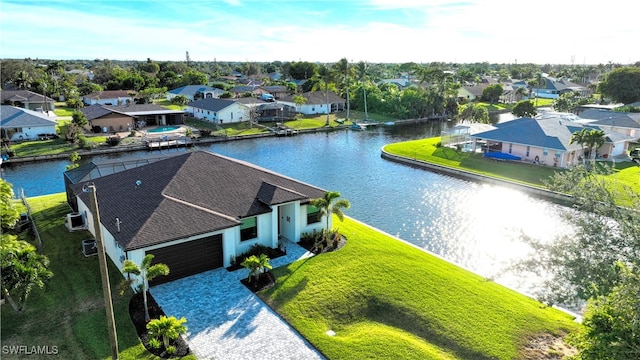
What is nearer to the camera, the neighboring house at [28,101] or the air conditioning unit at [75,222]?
the air conditioning unit at [75,222]

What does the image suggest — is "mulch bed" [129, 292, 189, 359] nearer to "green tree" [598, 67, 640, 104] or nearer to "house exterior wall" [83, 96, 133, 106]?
"house exterior wall" [83, 96, 133, 106]

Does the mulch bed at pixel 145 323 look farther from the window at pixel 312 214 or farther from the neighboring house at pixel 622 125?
the neighboring house at pixel 622 125

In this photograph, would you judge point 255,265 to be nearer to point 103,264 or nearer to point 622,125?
point 103,264

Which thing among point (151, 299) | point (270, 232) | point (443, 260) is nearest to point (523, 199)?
point (443, 260)

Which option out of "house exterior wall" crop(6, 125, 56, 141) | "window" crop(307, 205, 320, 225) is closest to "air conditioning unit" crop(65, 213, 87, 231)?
"window" crop(307, 205, 320, 225)

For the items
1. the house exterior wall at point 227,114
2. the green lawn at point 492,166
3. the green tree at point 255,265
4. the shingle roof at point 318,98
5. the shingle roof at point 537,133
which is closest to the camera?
the green tree at point 255,265

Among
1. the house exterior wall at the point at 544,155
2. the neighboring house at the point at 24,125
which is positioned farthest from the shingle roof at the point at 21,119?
the house exterior wall at the point at 544,155
